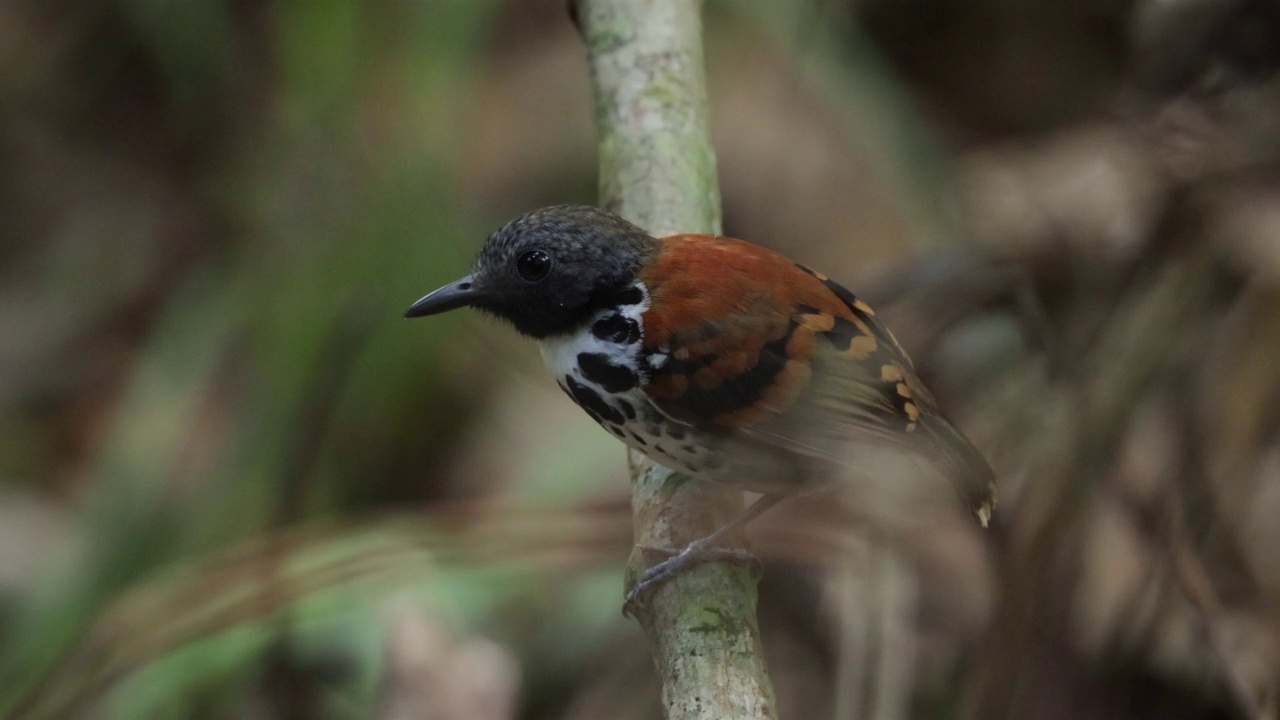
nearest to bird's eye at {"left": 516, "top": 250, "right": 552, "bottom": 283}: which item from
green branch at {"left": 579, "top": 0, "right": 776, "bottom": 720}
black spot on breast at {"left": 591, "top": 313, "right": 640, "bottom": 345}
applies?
black spot on breast at {"left": 591, "top": 313, "right": 640, "bottom": 345}

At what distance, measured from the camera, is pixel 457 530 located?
354 cm

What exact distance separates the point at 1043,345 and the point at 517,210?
3148 millimetres

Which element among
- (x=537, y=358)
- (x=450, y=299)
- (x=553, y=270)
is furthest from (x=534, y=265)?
(x=537, y=358)

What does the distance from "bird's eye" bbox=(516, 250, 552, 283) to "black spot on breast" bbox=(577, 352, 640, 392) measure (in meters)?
0.18

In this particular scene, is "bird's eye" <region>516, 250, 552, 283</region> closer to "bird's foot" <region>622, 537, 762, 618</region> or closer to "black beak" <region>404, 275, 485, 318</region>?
"black beak" <region>404, 275, 485, 318</region>

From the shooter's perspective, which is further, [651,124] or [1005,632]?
[651,124]

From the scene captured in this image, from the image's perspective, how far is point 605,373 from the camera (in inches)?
102

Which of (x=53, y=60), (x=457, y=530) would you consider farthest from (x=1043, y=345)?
(x=53, y=60)

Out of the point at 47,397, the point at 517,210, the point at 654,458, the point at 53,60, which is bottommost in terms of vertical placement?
the point at 47,397

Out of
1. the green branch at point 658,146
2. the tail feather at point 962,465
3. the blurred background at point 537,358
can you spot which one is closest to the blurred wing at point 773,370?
the tail feather at point 962,465

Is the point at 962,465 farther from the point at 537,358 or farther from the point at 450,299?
the point at 537,358

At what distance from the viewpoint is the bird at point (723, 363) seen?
2525mm

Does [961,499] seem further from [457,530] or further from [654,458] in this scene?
[457,530]

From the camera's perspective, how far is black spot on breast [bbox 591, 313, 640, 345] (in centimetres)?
259
